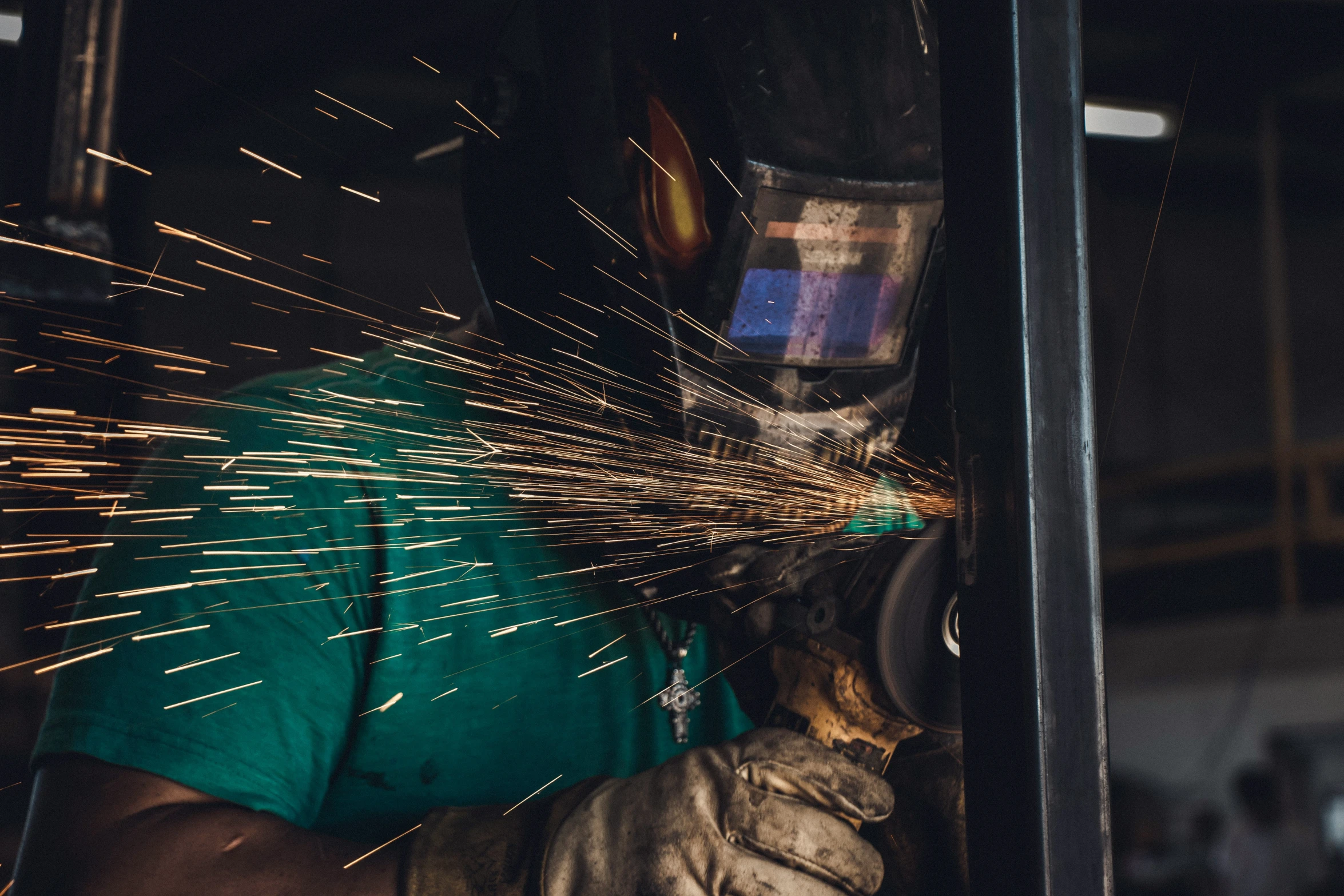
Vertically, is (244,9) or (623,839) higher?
(244,9)

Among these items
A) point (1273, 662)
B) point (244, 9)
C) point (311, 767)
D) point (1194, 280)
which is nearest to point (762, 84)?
point (311, 767)

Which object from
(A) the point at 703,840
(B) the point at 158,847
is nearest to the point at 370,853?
(B) the point at 158,847

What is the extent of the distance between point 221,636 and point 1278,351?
277 inches

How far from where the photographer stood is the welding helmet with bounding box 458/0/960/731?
4.00ft

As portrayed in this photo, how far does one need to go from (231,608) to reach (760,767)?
614 millimetres

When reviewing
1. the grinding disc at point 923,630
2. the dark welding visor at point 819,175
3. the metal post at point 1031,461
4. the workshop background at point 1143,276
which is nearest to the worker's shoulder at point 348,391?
the dark welding visor at point 819,175

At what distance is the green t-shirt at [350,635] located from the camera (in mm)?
1131

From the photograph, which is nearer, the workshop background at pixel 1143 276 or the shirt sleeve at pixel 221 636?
the shirt sleeve at pixel 221 636

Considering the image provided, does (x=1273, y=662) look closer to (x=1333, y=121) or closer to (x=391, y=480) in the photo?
(x=1333, y=121)

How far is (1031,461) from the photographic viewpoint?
2.57 feet

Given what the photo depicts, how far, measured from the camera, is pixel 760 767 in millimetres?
1099

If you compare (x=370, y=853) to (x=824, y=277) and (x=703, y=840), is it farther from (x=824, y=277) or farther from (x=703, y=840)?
(x=824, y=277)

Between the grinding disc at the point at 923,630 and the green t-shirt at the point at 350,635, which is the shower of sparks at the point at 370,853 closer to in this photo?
the green t-shirt at the point at 350,635

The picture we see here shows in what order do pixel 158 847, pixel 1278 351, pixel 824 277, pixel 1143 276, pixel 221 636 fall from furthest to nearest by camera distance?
pixel 1278 351
pixel 1143 276
pixel 824 277
pixel 221 636
pixel 158 847
